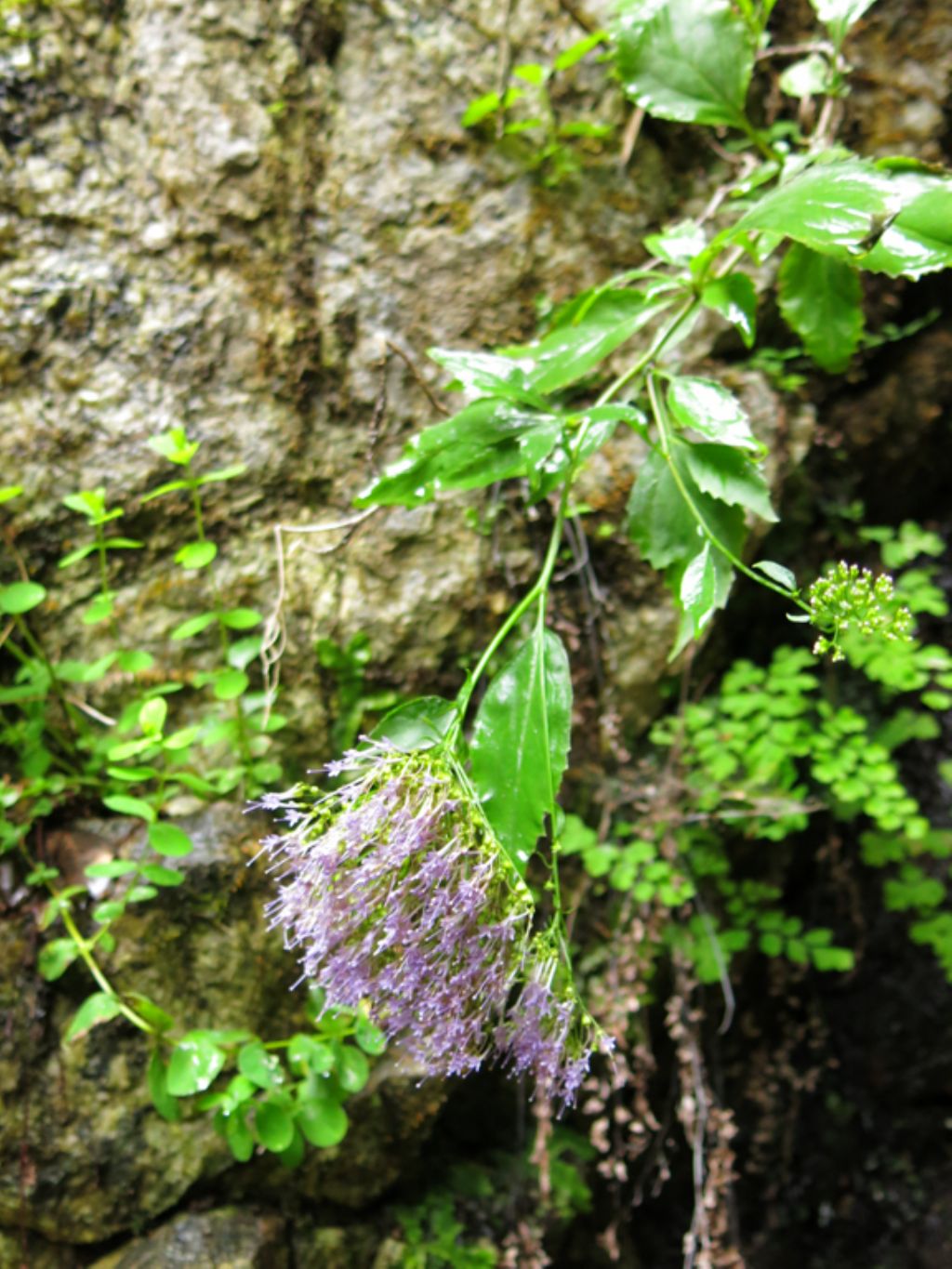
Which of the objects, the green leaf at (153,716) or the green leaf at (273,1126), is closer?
the green leaf at (273,1126)

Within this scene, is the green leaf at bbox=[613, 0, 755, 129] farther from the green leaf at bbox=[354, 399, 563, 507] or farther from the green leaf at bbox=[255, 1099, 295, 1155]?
the green leaf at bbox=[255, 1099, 295, 1155]

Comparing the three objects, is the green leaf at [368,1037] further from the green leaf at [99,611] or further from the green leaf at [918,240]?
the green leaf at [918,240]

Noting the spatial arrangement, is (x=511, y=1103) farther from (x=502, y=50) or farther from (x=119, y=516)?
(x=502, y=50)

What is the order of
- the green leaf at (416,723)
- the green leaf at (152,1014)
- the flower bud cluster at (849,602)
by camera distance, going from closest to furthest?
the flower bud cluster at (849,602)
the green leaf at (416,723)
the green leaf at (152,1014)

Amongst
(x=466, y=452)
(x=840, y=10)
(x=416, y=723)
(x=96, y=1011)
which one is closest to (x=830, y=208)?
(x=466, y=452)

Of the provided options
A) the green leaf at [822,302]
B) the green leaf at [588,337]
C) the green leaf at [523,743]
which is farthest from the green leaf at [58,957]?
the green leaf at [822,302]
